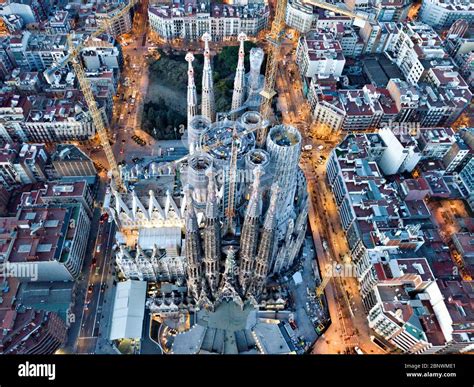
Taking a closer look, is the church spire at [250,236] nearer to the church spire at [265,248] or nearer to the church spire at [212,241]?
the church spire at [265,248]

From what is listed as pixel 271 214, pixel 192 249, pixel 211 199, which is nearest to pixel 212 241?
pixel 192 249

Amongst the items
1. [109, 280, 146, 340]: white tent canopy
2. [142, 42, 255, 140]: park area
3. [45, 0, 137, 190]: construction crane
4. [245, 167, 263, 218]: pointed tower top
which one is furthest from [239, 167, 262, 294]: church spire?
[142, 42, 255, 140]: park area

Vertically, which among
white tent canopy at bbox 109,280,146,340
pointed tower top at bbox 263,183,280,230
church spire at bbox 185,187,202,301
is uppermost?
pointed tower top at bbox 263,183,280,230

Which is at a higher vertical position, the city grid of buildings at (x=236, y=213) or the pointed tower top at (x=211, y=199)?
the pointed tower top at (x=211, y=199)

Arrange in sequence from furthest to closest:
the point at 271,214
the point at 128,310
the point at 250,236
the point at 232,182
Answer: the point at 128,310 < the point at 232,182 < the point at 250,236 < the point at 271,214

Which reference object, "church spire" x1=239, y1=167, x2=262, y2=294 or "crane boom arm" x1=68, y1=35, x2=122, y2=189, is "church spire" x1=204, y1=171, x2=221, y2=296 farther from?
"crane boom arm" x1=68, y1=35, x2=122, y2=189

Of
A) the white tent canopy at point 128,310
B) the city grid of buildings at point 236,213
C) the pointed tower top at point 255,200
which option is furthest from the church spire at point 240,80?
the white tent canopy at point 128,310

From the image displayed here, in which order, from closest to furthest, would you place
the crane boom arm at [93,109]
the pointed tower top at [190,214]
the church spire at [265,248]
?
the pointed tower top at [190,214] → the church spire at [265,248] → the crane boom arm at [93,109]

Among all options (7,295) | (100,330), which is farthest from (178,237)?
(7,295)

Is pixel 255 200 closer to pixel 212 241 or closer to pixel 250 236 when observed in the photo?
pixel 250 236

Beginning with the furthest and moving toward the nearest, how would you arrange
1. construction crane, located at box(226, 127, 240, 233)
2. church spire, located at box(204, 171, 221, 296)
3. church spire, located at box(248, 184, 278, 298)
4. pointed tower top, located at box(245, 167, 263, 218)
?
construction crane, located at box(226, 127, 240, 233) → church spire, located at box(248, 184, 278, 298) → church spire, located at box(204, 171, 221, 296) → pointed tower top, located at box(245, 167, 263, 218)

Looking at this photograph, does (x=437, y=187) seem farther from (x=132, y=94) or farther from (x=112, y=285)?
(x=132, y=94)
